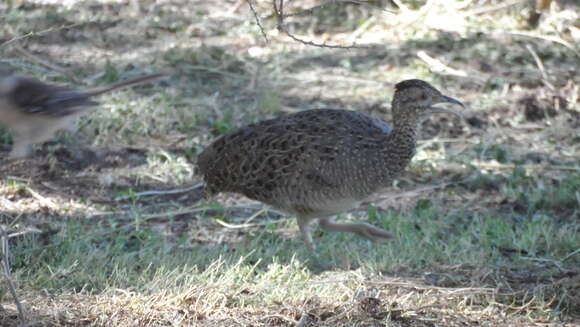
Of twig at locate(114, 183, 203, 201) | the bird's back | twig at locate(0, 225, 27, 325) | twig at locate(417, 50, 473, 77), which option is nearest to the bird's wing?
twig at locate(0, 225, 27, 325)

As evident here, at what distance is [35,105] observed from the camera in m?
3.62

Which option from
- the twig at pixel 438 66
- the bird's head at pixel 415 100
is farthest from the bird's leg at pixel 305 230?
the twig at pixel 438 66

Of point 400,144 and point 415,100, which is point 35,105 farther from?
point 415,100

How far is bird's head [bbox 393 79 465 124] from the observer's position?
5.75 m

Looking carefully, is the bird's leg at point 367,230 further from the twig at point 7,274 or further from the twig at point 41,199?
the twig at point 7,274

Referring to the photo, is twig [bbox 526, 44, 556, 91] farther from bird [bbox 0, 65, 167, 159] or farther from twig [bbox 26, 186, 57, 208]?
bird [bbox 0, 65, 167, 159]

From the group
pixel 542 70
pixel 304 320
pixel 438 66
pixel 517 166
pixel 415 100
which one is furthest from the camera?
pixel 438 66

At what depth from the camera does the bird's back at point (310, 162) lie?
5633mm

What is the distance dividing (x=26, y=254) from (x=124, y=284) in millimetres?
787

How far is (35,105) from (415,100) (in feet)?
9.47

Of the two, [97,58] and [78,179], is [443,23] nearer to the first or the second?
[97,58]

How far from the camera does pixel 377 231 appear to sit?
19.2 ft

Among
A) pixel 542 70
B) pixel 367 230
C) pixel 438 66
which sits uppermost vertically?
pixel 438 66

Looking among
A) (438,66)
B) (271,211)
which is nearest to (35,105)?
(271,211)
